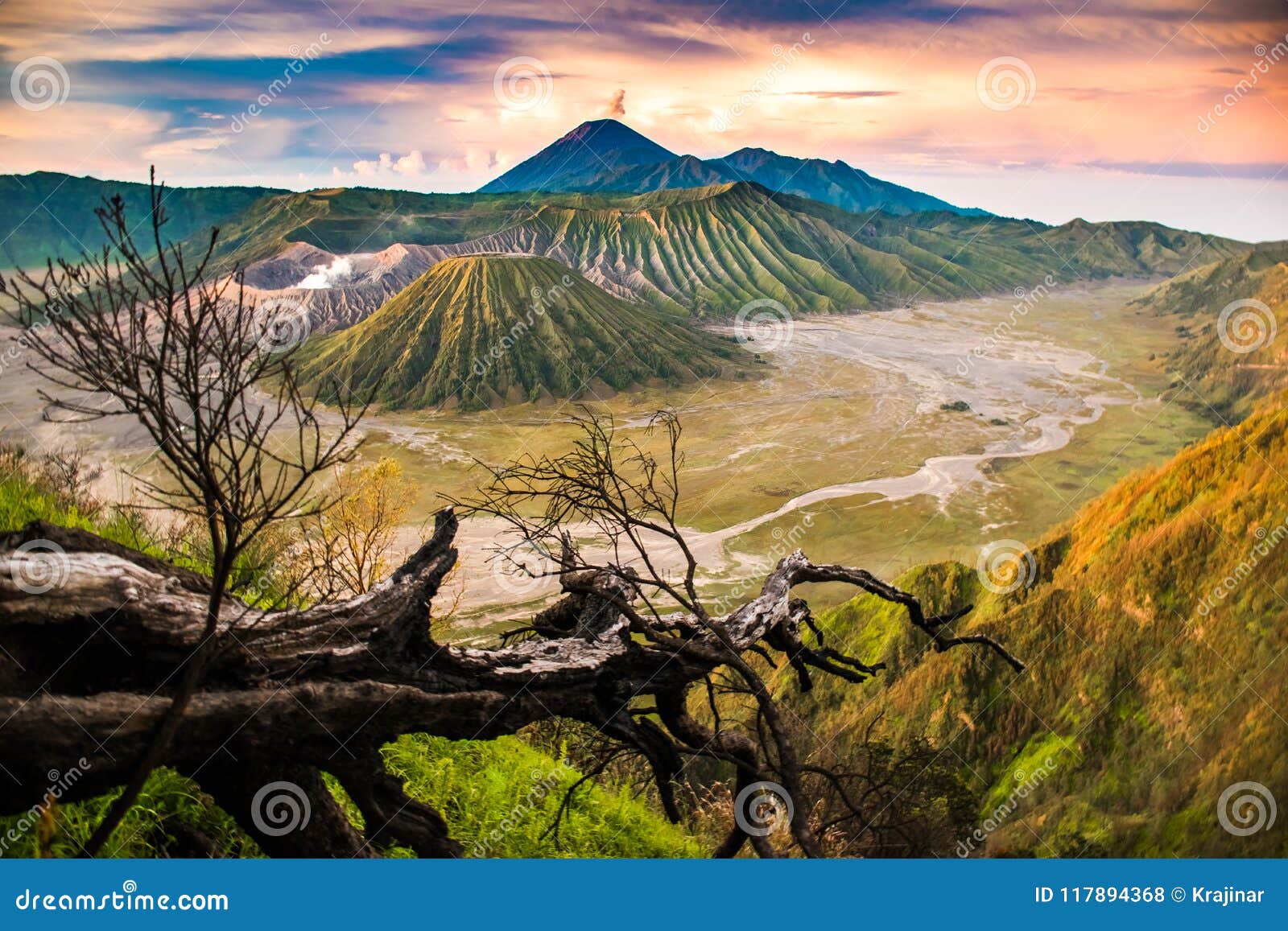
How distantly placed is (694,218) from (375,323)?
60.1 ft

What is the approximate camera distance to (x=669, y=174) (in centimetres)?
4709

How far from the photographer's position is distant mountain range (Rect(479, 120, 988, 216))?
41.2 m

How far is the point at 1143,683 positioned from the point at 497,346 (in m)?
21.3

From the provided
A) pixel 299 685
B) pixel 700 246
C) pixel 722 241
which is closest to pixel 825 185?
pixel 722 241

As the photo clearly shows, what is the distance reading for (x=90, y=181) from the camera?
22.6 m

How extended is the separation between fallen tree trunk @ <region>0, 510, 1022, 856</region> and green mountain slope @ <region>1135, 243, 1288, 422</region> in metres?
18.6

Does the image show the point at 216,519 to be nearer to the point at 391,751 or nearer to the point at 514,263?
the point at 391,751

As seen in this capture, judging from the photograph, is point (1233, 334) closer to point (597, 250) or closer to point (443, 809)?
point (597, 250)

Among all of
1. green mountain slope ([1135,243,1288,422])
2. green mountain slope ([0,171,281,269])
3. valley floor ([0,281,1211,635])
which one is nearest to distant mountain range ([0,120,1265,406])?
green mountain slope ([0,171,281,269])

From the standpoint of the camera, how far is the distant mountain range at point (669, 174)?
135ft

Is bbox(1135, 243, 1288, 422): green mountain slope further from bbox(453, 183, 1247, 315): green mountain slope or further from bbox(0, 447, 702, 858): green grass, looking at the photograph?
bbox(0, 447, 702, 858): green grass

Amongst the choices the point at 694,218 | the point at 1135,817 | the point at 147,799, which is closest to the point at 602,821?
the point at 147,799

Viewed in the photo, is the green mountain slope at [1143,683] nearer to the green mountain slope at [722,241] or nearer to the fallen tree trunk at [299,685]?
the fallen tree trunk at [299,685]

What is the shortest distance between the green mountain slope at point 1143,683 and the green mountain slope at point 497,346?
19266 mm
